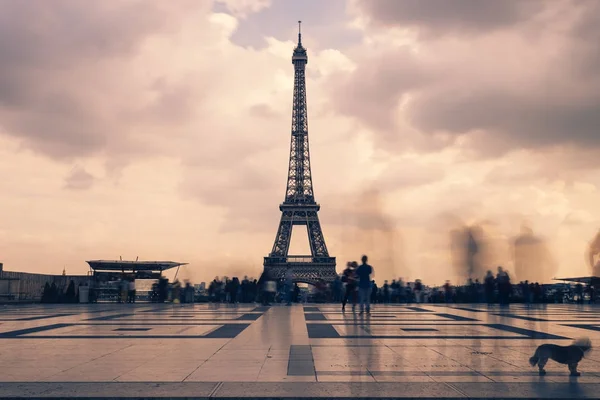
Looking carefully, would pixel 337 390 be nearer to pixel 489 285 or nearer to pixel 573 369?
pixel 573 369

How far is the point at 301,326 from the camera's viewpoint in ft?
55.4

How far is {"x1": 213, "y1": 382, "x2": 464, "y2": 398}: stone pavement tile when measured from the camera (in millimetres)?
6719

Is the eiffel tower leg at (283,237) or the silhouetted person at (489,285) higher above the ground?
the eiffel tower leg at (283,237)

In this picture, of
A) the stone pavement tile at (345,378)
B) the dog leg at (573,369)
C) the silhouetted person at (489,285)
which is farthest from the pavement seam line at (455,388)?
the silhouetted person at (489,285)

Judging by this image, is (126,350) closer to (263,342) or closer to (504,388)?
(263,342)

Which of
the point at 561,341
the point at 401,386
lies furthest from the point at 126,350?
the point at 561,341

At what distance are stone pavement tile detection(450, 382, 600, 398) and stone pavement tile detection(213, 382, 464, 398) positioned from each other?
8.7 inches

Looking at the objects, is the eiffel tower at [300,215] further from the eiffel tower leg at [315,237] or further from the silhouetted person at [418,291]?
the silhouetted person at [418,291]

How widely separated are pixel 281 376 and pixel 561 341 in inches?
286

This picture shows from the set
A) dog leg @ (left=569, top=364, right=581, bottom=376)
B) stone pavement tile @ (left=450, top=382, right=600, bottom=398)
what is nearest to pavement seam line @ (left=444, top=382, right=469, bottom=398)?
stone pavement tile @ (left=450, top=382, right=600, bottom=398)

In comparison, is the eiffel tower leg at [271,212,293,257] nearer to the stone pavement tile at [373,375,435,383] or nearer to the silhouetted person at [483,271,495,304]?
the silhouetted person at [483,271,495,304]

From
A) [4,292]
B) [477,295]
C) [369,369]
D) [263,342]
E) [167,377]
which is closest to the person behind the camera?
[167,377]

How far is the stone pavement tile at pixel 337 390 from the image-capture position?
6.72m

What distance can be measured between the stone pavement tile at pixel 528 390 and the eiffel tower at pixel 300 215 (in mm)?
77776
